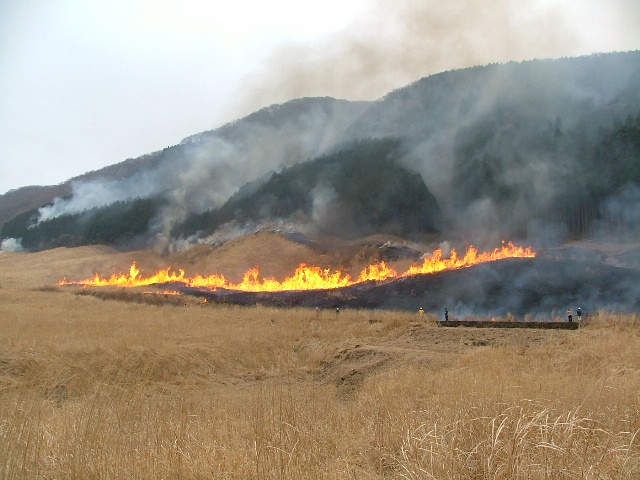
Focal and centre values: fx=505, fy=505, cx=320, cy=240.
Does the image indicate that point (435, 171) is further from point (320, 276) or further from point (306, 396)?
point (306, 396)

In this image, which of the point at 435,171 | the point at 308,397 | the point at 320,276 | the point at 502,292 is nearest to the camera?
the point at 308,397

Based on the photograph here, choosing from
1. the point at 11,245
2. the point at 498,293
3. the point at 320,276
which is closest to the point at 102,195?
the point at 11,245

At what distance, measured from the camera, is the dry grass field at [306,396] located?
5.50 meters

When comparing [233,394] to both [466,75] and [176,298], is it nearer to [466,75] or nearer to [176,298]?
[176,298]

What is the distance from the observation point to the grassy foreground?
550 centimetres

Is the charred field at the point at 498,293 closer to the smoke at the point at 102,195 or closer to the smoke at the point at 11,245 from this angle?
the smoke at the point at 102,195

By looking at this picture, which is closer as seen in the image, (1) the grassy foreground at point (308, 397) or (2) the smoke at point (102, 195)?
(1) the grassy foreground at point (308, 397)

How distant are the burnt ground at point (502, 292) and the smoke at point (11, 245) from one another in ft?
235

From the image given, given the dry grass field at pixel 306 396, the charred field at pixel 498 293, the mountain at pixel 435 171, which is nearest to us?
the dry grass field at pixel 306 396

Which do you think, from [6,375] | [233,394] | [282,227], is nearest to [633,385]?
[233,394]

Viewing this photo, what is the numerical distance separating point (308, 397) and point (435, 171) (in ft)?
232

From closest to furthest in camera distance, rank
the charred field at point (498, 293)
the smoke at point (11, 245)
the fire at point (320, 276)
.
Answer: the charred field at point (498, 293) < the fire at point (320, 276) < the smoke at point (11, 245)

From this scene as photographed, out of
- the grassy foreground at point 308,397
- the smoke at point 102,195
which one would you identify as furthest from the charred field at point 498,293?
the smoke at point 102,195

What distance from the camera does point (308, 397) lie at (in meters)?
14.0
